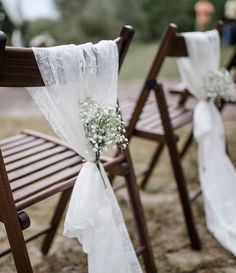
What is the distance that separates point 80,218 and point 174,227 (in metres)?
1.01

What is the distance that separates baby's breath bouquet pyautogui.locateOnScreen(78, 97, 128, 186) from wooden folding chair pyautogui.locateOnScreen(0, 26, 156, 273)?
0.17m

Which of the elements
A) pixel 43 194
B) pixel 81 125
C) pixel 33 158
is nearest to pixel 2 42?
pixel 81 125

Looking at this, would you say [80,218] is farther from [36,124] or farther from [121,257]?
[36,124]

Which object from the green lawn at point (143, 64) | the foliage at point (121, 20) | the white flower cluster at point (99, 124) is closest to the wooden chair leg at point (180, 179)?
the white flower cluster at point (99, 124)

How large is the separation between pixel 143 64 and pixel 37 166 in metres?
5.88

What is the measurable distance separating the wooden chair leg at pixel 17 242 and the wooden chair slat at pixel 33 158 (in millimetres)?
314

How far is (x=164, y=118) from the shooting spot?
189cm

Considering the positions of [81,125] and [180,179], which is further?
[180,179]

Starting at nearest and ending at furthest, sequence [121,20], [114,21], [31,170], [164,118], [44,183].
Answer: [44,183]
[31,170]
[164,118]
[114,21]
[121,20]

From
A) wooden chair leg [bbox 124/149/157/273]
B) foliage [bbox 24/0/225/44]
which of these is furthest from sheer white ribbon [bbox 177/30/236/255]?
foliage [bbox 24/0/225/44]

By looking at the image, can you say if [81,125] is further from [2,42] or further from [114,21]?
[114,21]

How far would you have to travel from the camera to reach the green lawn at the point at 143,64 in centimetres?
627

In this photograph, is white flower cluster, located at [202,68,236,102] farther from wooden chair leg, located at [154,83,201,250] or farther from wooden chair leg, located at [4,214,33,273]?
A: wooden chair leg, located at [4,214,33,273]

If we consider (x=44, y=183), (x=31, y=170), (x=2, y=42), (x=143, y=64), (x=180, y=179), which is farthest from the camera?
(x=143, y=64)
